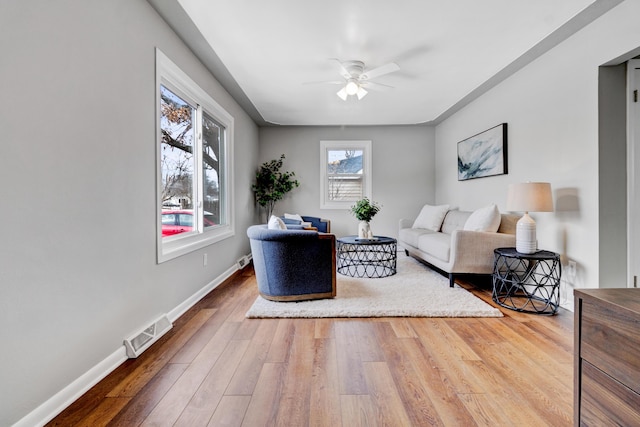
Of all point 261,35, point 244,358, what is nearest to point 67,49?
point 261,35

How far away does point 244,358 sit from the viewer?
1.86m

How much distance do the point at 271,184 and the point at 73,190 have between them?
4057mm

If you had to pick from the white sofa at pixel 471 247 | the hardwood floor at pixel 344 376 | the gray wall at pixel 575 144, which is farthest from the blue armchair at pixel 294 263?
the gray wall at pixel 575 144

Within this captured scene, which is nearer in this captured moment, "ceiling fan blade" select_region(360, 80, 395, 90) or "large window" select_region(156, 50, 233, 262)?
"large window" select_region(156, 50, 233, 262)

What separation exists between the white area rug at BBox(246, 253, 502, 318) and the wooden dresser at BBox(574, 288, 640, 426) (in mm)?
1642

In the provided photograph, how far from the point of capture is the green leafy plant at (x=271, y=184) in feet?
17.8

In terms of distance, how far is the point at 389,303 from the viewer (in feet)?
8.97

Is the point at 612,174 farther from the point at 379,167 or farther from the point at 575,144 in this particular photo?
the point at 379,167

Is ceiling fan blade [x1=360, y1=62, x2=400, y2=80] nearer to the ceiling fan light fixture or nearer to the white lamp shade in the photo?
the ceiling fan light fixture

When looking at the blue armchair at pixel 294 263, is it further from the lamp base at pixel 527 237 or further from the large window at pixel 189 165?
the lamp base at pixel 527 237

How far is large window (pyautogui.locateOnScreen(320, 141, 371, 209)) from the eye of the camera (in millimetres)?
5797

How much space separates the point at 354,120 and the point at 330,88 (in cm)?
157

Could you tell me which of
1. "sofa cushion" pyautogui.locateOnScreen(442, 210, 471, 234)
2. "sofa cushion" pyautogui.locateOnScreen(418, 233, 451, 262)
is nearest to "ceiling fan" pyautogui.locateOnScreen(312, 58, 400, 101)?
"sofa cushion" pyautogui.locateOnScreen(418, 233, 451, 262)

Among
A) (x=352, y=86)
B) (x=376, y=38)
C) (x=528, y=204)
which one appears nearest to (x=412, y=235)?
(x=528, y=204)
